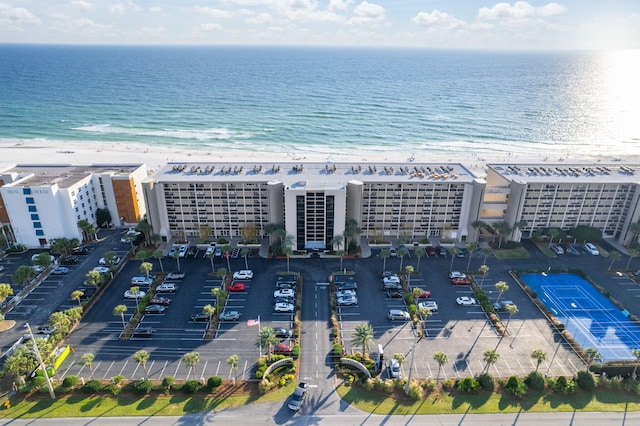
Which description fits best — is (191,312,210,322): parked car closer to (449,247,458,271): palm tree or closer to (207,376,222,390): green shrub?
(207,376,222,390): green shrub

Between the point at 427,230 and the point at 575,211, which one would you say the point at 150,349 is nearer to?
the point at 427,230

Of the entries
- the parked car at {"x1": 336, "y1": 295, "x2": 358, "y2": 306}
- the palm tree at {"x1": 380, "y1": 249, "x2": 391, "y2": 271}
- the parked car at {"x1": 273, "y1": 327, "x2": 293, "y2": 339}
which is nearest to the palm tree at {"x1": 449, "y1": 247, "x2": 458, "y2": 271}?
the palm tree at {"x1": 380, "y1": 249, "x2": 391, "y2": 271}

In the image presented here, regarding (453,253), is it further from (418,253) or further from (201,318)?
A: (201,318)

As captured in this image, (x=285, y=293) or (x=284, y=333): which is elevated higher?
(x=285, y=293)

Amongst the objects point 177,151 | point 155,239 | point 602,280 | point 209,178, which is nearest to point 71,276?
point 155,239

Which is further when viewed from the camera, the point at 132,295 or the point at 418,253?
the point at 418,253

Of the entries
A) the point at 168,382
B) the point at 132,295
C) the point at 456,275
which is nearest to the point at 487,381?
the point at 456,275

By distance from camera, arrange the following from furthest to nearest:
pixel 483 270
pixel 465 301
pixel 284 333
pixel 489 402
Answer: pixel 483 270, pixel 465 301, pixel 284 333, pixel 489 402
